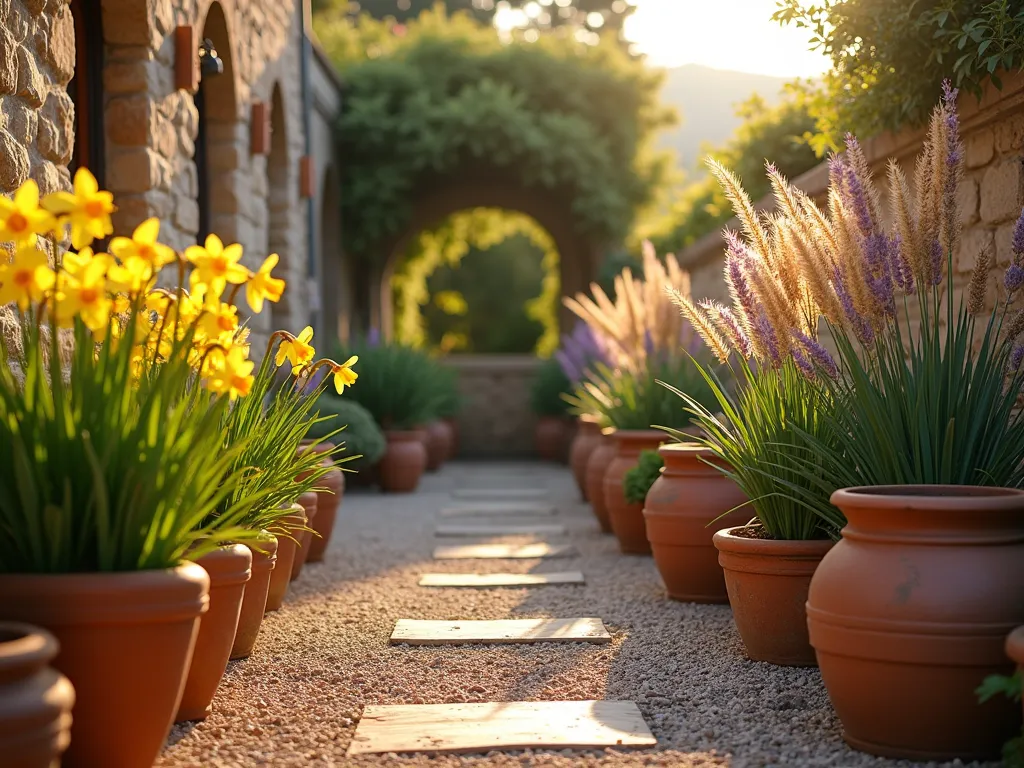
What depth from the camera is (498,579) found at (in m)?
4.48

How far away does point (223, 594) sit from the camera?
2602 mm

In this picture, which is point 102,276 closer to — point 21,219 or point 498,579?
point 21,219

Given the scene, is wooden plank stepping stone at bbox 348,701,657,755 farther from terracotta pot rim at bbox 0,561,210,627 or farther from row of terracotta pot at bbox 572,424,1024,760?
terracotta pot rim at bbox 0,561,210,627

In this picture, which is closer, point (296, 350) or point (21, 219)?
point (21, 219)

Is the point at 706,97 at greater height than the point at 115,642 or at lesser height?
greater

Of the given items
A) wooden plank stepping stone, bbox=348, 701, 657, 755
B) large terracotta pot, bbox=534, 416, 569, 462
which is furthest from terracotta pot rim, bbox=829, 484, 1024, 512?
large terracotta pot, bbox=534, 416, 569, 462

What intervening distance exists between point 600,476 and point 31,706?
4286 millimetres

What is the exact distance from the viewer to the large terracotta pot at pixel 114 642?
1978mm

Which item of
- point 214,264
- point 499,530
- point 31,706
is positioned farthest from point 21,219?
point 499,530

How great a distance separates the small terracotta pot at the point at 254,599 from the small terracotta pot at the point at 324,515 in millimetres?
1425

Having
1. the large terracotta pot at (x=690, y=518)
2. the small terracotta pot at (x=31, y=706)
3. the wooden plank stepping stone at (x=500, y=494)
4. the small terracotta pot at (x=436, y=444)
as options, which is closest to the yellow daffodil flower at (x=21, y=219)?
the small terracotta pot at (x=31, y=706)

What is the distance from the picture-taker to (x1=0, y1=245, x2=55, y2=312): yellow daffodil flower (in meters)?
2.06

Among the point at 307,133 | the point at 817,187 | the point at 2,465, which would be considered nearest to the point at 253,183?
the point at 307,133

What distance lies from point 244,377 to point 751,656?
1692mm
